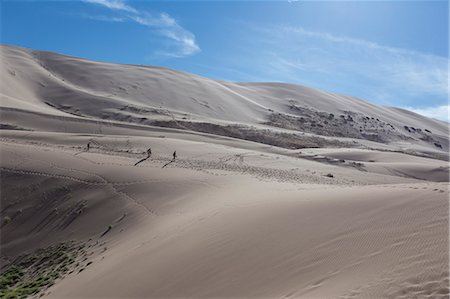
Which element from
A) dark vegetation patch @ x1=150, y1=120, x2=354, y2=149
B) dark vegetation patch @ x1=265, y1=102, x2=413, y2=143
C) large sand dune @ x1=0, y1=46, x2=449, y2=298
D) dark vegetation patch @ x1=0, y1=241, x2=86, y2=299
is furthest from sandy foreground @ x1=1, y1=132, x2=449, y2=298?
dark vegetation patch @ x1=265, y1=102, x2=413, y2=143

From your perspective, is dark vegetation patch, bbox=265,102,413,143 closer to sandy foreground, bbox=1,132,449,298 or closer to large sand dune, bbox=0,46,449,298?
large sand dune, bbox=0,46,449,298

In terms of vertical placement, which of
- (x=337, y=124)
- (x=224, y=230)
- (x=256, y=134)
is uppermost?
(x=337, y=124)

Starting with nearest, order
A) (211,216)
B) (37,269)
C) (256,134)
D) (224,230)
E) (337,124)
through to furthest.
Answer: (224,230) → (37,269) → (211,216) → (256,134) → (337,124)

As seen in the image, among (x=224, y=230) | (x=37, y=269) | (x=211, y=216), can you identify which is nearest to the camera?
(x=224, y=230)

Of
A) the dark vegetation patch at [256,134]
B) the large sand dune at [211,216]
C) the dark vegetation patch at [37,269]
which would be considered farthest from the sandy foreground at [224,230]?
the dark vegetation patch at [256,134]

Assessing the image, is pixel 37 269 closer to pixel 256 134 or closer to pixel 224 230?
pixel 224 230

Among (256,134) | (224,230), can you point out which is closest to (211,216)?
(224,230)

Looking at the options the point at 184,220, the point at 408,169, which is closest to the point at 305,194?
the point at 184,220

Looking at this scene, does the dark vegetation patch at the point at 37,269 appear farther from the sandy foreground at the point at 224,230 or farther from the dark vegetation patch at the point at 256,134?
the dark vegetation patch at the point at 256,134

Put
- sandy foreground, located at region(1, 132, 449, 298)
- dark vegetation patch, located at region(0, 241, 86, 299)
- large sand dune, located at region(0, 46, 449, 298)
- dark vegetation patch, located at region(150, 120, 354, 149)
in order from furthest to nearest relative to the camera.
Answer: dark vegetation patch, located at region(150, 120, 354, 149)
dark vegetation patch, located at region(0, 241, 86, 299)
large sand dune, located at region(0, 46, 449, 298)
sandy foreground, located at region(1, 132, 449, 298)
